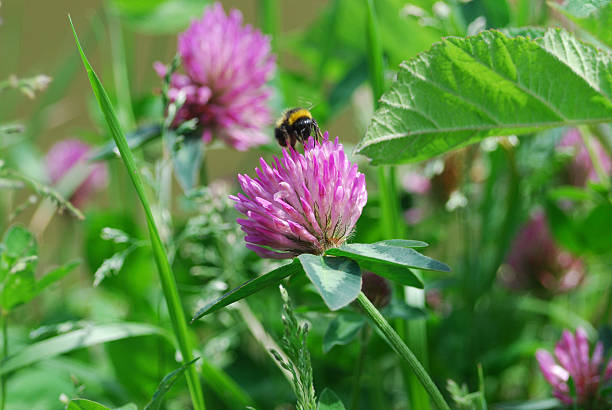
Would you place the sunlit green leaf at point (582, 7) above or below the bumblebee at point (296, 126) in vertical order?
above

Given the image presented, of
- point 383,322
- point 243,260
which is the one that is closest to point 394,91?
point 383,322

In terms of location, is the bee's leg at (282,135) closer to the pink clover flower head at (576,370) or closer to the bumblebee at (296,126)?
the bumblebee at (296,126)

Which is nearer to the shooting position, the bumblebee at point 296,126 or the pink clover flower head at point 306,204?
the pink clover flower head at point 306,204

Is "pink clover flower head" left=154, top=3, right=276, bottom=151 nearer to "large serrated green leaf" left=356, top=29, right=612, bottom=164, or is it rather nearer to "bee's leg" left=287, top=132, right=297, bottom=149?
"bee's leg" left=287, top=132, right=297, bottom=149

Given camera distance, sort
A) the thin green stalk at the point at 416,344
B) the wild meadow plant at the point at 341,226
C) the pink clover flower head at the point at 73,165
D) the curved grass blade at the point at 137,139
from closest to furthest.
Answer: the wild meadow plant at the point at 341,226
the thin green stalk at the point at 416,344
the curved grass blade at the point at 137,139
the pink clover flower head at the point at 73,165

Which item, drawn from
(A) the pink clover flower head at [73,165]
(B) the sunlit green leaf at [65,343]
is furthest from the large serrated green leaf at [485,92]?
(A) the pink clover flower head at [73,165]

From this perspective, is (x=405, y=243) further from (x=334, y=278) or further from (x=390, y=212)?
(x=390, y=212)

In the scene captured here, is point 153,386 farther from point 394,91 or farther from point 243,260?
point 394,91
